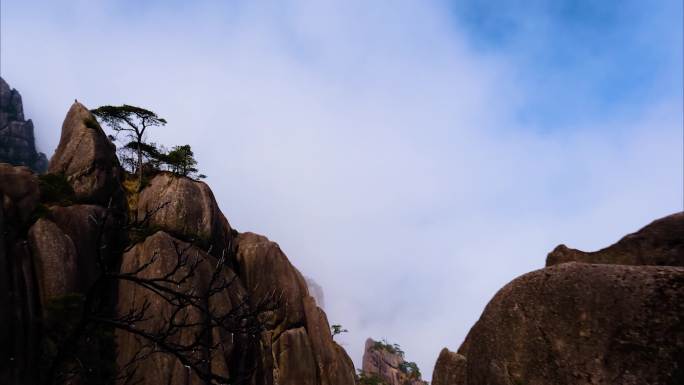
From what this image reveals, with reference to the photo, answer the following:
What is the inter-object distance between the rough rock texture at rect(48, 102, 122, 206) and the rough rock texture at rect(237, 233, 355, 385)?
40.5 feet

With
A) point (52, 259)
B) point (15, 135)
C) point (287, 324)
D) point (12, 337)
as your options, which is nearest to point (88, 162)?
point (52, 259)

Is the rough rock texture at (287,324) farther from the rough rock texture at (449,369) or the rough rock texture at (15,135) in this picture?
the rough rock texture at (15,135)

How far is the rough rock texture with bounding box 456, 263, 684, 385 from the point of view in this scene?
6414 mm

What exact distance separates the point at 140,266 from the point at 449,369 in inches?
813

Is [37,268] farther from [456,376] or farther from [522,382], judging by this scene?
[522,382]

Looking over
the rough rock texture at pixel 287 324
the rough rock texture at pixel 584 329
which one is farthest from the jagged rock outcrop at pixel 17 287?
the rough rock texture at pixel 287 324

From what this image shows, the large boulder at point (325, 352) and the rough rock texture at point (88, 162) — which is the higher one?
the rough rock texture at point (88, 162)

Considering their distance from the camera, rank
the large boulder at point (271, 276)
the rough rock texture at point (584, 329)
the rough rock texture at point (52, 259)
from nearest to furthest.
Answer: the rough rock texture at point (584, 329)
the rough rock texture at point (52, 259)
the large boulder at point (271, 276)

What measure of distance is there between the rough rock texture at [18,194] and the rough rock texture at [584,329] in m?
24.6

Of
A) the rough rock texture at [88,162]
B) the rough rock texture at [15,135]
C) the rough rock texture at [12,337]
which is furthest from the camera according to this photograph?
the rough rock texture at [15,135]

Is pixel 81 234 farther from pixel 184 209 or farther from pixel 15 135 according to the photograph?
pixel 15 135

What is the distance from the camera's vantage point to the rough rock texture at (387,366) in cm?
10520

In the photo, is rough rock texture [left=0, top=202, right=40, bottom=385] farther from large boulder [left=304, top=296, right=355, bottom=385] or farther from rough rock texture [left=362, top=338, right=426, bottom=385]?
rough rock texture [left=362, top=338, right=426, bottom=385]

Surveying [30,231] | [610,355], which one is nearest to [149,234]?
[30,231]
